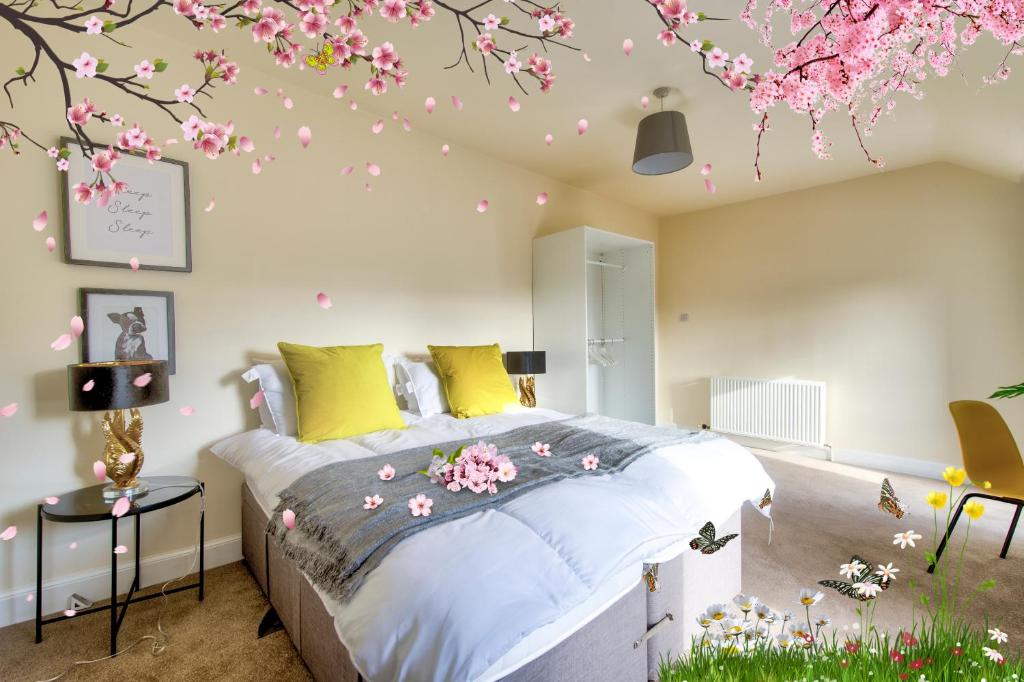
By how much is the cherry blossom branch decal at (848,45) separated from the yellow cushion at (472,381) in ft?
7.66

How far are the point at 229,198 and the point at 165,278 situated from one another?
517 millimetres

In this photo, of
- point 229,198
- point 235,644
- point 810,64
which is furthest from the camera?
point 229,198

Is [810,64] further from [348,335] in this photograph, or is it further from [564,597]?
[348,335]

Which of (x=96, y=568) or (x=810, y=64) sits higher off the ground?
(x=810, y=64)

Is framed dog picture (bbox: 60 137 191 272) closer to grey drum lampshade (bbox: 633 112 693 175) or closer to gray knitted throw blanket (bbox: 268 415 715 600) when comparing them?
gray knitted throw blanket (bbox: 268 415 715 600)

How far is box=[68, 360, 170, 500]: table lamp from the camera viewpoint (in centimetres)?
171

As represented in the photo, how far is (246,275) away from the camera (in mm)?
2480

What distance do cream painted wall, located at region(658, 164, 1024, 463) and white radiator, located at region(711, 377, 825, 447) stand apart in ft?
0.48

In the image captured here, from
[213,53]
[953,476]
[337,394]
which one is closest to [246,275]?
[337,394]

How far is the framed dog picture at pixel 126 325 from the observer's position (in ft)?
6.69

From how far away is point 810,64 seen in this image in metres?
0.60

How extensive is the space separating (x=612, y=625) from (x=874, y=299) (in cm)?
402

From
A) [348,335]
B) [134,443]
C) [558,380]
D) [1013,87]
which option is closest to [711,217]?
[558,380]

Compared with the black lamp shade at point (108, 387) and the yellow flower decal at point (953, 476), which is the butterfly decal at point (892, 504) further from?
the black lamp shade at point (108, 387)
